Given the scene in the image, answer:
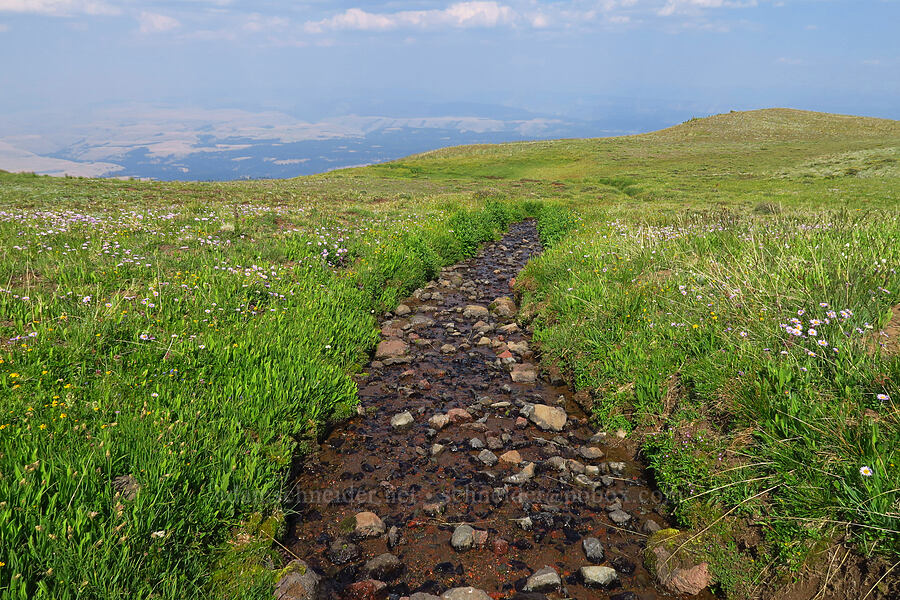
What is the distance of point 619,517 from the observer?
16.7 ft

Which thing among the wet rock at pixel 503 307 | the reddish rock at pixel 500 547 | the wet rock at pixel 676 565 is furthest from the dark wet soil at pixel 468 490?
the wet rock at pixel 503 307

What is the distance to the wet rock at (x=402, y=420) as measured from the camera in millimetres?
6862

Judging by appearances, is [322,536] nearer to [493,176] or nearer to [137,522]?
[137,522]

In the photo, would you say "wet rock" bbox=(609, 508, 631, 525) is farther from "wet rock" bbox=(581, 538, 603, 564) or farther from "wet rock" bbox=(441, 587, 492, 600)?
"wet rock" bbox=(441, 587, 492, 600)

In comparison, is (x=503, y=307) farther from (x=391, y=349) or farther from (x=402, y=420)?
(x=402, y=420)

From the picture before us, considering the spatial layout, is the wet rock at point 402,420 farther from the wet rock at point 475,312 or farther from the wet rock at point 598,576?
the wet rock at point 475,312

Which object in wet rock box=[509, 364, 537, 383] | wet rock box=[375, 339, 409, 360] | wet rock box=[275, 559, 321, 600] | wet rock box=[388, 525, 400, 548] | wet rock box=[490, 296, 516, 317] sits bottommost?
wet rock box=[388, 525, 400, 548]

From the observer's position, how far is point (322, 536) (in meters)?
4.82

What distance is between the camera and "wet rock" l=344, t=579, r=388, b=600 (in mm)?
4148

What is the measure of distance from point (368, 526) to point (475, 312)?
7.14 metres

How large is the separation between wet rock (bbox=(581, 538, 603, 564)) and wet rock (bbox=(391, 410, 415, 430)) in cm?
297

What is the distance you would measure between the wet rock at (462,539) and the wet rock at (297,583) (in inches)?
52.5

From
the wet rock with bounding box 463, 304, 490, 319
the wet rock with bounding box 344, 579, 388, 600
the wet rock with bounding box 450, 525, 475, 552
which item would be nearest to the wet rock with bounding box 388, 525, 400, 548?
the wet rock with bounding box 344, 579, 388, 600

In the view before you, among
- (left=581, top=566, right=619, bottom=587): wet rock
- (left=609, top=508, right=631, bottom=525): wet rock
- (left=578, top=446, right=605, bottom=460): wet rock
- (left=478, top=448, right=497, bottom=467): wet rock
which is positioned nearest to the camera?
(left=581, top=566, right=619, bottom=587): wet rock
